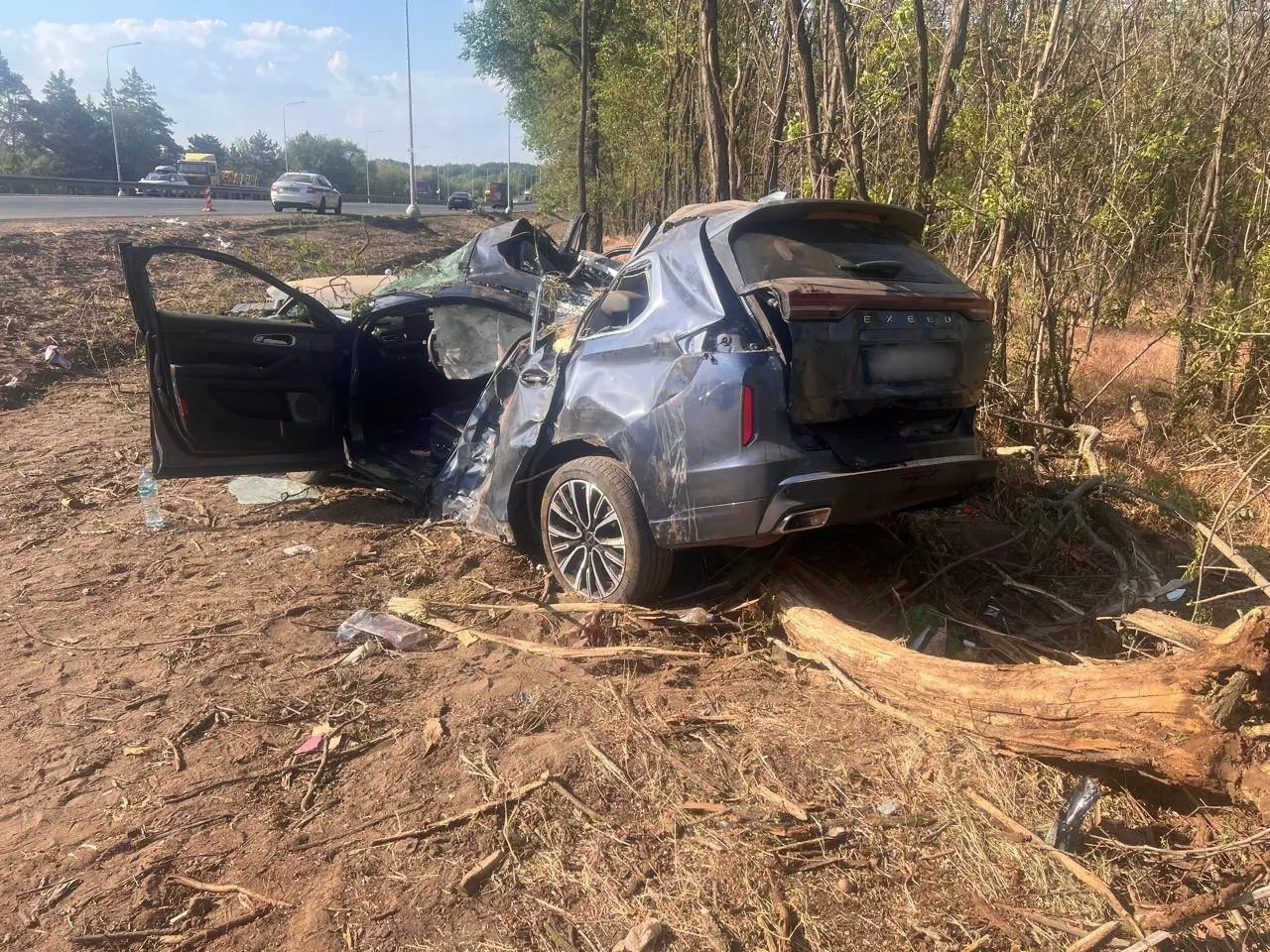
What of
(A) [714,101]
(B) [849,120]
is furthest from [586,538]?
(A) [714,101]

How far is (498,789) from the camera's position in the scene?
282 centimetres

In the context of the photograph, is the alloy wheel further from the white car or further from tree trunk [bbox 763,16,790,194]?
the white car

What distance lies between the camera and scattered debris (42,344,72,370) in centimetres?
982

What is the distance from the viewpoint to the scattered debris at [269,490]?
6164 millimetres

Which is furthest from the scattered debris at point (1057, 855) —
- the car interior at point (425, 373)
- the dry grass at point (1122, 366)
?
the dry grass at point (1122, 366)

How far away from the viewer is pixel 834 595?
13.1ft

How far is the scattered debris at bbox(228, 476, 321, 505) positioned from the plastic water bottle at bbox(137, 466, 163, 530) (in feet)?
1.75

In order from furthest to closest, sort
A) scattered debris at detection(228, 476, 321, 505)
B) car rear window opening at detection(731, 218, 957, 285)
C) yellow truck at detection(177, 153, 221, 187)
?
yellow truck at detection(177, 153, 221, 187) < scattered debris at detection(228, 476, 321, 505) < car rear window opening at detection(731, 218, 957, 285)

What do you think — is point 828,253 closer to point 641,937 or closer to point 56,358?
point 641,937

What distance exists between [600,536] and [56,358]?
9.06m

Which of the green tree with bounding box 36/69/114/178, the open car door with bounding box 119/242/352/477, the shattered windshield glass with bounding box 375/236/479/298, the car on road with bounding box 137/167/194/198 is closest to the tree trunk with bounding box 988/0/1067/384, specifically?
the open car door with bounding box 119/242/352/477

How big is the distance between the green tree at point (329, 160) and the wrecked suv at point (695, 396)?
77029mm

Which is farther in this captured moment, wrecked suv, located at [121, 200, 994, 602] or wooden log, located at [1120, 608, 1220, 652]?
wrecked suv, located at [121, 200, 994, 602]

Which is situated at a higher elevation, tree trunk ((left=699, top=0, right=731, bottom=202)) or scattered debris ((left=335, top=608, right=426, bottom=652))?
tree trunk ((left=699, top=0, right=731, bottom=202))
